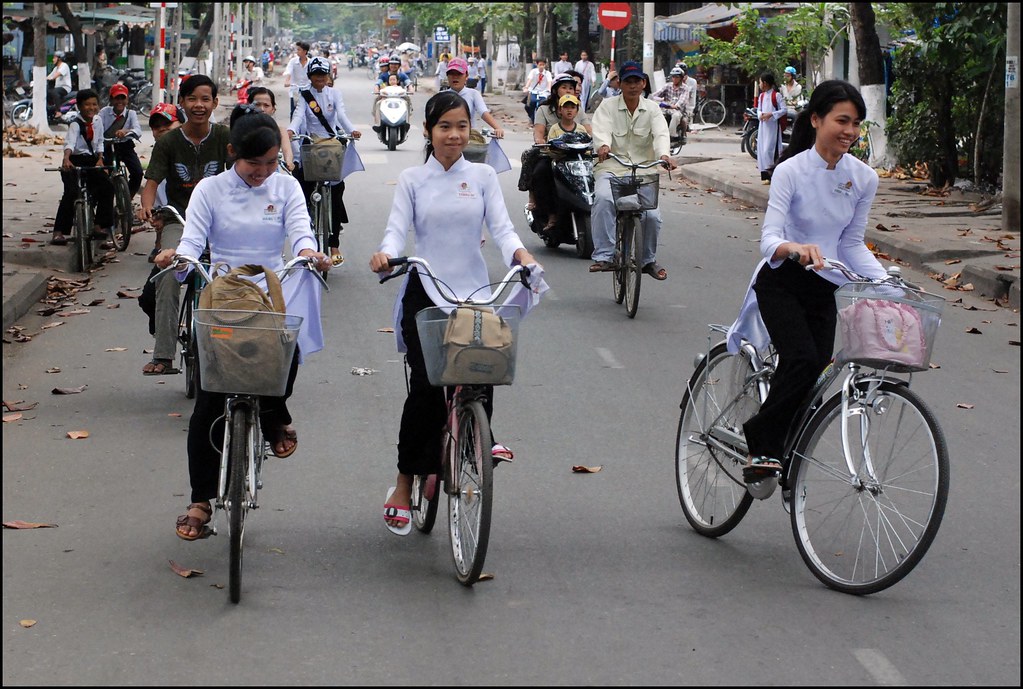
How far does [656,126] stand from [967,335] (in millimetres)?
2950

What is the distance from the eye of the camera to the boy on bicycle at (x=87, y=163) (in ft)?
44.0

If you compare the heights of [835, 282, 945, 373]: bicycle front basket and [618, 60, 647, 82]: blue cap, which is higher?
[618, 60, 647, 82]: blue cap

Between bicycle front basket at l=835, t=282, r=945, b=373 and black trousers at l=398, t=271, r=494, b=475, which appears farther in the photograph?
black trousers at l=398, t=271, r=494, b=475

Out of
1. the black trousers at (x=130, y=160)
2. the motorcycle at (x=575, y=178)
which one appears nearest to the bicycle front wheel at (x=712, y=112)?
the motorcycle at (x=575, y=178)

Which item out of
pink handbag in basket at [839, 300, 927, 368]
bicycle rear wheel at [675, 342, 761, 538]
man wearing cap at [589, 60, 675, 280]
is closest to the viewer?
pink handbag in basket at [839, 300, 927, 368]

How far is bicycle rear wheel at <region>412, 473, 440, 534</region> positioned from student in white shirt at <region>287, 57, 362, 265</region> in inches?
302

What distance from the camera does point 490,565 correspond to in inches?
224

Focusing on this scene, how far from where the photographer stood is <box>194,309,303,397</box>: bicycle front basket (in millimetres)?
5043

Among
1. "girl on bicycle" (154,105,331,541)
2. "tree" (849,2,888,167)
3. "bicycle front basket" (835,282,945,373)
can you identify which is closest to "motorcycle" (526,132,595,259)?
"tree" (849,2,888,167)

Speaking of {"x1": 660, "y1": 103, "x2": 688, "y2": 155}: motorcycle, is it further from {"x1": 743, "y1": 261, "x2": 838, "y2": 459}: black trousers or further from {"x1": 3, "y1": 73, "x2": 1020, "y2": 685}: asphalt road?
{"x1": 743, "y1": 261, "x2": 838, "y2": 459}: black trousers

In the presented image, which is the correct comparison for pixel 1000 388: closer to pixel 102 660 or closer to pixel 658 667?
pixel 658 667

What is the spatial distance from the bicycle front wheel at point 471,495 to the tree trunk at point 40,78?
2685 cm

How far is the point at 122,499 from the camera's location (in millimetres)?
6586

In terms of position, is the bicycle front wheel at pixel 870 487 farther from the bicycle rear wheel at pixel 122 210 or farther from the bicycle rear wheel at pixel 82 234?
the bicycle rear wheel at pixel 122 210
